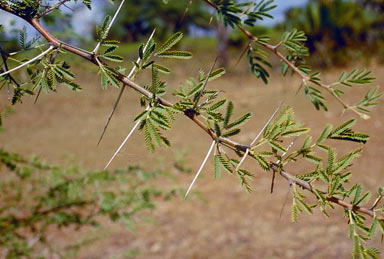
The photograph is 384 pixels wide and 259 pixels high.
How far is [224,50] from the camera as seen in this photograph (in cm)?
1090

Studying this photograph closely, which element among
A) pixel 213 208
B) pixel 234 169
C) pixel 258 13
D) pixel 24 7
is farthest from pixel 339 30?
pixel 24 7

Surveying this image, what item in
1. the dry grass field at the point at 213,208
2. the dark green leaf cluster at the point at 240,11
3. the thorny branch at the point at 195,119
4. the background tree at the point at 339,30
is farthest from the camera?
the background tree at the point at 339,30

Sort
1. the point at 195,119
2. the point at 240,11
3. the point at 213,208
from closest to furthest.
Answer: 1. the point at 195,119
2. the point at 240,11
3. the point at 213,208

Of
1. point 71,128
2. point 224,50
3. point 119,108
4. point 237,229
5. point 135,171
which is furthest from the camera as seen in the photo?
point 224,50

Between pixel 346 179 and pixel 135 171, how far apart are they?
163cm

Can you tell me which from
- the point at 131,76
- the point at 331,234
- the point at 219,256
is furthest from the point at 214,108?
the point at 331,234

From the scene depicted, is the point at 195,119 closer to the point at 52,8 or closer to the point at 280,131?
the point at 280,131

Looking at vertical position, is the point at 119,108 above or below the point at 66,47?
below

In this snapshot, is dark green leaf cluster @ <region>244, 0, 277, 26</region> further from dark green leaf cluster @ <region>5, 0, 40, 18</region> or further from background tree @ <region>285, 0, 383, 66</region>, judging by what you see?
background tree @ <region>285, 0, 383, 66</region>

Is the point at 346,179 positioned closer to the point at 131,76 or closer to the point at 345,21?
the point at 131,76

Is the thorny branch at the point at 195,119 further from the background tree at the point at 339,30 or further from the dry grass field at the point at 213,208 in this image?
the background tree at the point at 339,30

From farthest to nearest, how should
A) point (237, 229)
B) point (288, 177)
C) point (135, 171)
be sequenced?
point (237, 229) < point (135, 171) < point (288, 177)

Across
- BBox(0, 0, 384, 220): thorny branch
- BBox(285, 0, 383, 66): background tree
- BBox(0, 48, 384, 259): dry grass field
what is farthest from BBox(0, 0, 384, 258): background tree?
BBox(285, 0, 383, 66): background tree

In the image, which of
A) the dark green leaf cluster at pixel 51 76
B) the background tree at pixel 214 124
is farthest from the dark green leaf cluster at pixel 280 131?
the dark green leaf cluster at pixel 51 76
